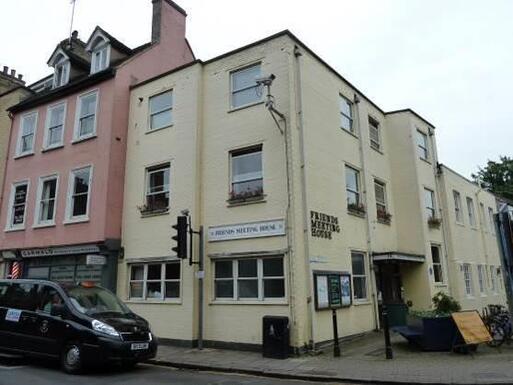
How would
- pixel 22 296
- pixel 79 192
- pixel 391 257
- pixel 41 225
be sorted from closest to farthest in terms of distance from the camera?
1. pixel 22 296
2. pixel 391 257
3. pixel 79 192
4. pixel 41 225

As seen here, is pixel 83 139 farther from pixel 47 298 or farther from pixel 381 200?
pixel 381 200

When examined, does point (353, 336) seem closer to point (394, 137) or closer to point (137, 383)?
point (137, 383)

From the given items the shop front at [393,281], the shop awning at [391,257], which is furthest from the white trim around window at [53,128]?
the shop front at [393,281]

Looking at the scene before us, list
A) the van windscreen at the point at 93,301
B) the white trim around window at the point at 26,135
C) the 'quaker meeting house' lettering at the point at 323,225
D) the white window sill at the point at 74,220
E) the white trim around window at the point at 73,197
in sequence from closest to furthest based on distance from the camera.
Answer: the van windscreen at the point at 93,301
the 'quaker meeting house' lettering at the point at 323,225
the white window sill at the point at 74,220
the white trim around window at the point at 73,197
the white trim around window at the point at 26,135

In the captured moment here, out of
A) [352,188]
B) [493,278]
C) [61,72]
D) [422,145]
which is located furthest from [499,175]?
[61,72]

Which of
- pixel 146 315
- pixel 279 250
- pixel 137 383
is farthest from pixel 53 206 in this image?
pixel 137 383

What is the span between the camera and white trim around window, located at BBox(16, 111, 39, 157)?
19.5 m

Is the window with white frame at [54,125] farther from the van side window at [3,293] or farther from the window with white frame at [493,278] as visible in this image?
the window with white frame at [493,278]

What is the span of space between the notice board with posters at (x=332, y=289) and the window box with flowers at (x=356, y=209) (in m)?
2.33

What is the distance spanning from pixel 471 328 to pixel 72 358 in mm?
9146

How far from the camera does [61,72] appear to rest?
21.0 m

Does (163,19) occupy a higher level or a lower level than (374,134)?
higher

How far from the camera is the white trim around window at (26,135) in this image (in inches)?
766

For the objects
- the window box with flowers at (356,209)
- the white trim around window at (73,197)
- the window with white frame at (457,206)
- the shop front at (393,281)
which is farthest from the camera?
the window with white frame at (457,206)
